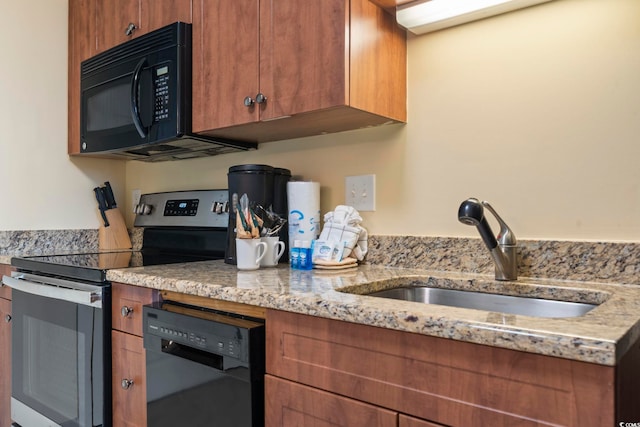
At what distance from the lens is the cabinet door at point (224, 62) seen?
146 centimetres

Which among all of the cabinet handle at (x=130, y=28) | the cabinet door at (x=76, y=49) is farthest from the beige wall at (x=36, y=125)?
the cabinet handle at (x=130, y=28)

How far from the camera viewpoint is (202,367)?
44.7 inches

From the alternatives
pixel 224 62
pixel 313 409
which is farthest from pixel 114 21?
pixel 313 409

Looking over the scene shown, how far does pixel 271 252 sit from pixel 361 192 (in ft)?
1.24

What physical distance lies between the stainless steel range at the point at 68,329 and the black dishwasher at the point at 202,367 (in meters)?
0.27

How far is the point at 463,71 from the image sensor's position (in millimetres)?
1387

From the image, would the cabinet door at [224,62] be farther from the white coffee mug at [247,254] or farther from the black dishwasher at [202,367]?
the black dishwasher at [202,367]

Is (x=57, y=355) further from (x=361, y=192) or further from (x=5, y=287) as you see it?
(x=361, y=192)

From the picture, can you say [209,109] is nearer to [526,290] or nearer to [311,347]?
[311,347]

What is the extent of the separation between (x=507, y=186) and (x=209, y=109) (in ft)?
3.31

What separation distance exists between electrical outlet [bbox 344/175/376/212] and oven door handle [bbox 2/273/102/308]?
0.88 m

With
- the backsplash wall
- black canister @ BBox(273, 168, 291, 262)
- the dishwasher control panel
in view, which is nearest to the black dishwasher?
the dishwasher control panel

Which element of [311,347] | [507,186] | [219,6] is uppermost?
[219,6]

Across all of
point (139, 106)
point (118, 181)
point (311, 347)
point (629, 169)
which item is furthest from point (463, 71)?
point (118, 181)
